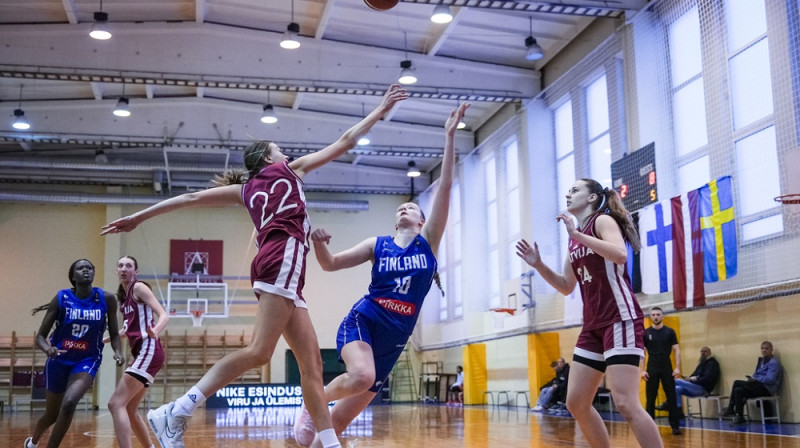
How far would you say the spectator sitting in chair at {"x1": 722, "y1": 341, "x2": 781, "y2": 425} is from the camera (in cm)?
1099

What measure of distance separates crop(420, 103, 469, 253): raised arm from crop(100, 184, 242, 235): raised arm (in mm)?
1194

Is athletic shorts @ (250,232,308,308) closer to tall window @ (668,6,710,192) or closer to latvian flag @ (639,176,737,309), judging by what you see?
latvian flag @ (639,176,737,309)

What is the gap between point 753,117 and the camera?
11.3 metres

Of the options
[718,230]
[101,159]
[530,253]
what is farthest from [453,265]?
[530,253]

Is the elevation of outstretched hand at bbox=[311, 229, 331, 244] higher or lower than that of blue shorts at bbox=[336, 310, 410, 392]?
higher

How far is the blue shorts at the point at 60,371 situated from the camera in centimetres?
617

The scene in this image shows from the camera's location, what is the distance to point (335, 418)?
4.84m

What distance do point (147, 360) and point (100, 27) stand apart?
33.5 feet

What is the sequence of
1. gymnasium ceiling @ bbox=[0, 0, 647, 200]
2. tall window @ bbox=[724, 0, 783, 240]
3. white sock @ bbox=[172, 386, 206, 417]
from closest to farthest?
white sock @ bbox=[172, 386, 206, 417] → tall window @ bbox=[724, 0, 783, 240] → gymnasium ceiling @ bbox=[0, 0, 647, 200]

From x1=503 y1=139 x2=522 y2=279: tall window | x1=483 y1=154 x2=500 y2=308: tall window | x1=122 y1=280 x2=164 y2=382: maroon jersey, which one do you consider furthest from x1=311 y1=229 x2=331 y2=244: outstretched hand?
x1=483 y1=154 x2=500 y2=308: tall window

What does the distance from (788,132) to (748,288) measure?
2.19 m

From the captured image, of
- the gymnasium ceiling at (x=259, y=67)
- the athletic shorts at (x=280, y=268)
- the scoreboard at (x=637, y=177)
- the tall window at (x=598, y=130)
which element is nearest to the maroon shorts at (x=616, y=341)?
the athletic shorts at (x=280, y=268)

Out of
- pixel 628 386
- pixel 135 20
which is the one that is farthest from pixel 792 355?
pixel 135 20

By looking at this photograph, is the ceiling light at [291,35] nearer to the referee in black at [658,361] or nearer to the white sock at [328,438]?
the referee in black at [658,361]
